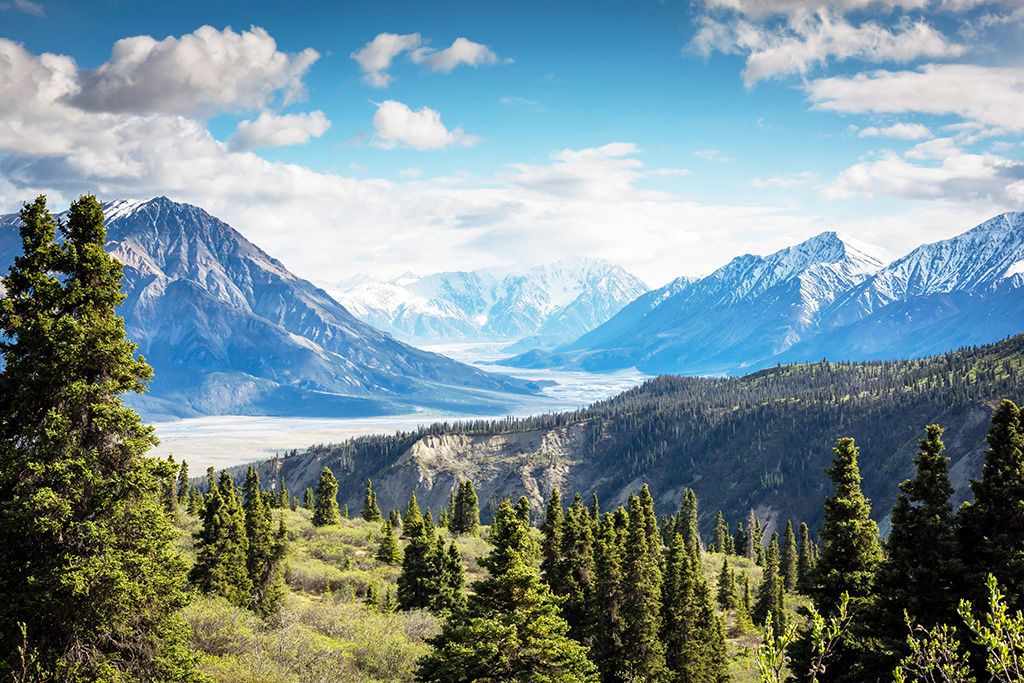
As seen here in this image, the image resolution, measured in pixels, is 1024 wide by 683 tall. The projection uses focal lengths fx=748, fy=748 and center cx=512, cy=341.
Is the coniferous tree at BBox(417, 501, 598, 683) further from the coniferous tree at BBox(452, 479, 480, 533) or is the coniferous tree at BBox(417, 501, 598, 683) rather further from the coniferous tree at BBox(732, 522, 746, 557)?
the coniferous tree at BBox(732, 522, 746, 557)

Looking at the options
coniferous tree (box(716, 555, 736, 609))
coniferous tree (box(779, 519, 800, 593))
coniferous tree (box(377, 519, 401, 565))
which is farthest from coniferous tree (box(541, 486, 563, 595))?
coniferous tree (box(779, 519, 800, 593))

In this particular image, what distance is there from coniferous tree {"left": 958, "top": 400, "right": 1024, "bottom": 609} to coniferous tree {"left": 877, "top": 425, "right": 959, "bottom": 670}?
2.56 ft

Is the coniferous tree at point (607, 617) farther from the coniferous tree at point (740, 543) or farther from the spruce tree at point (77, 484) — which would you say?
the coniferous tree at point (740, 543)

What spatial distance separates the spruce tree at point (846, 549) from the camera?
107 ft

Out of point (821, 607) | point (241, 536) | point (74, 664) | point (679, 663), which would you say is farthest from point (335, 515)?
point (74, 664)

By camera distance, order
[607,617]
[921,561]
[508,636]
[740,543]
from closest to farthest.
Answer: [508,636] → [921,561] → [607,617] → [740,543]

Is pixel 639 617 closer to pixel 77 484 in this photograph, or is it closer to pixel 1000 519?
pixel 1000 519

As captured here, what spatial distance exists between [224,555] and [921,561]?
147 feet

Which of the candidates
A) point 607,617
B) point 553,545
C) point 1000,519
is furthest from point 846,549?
point 553,545

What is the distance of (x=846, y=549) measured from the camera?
33281 mm

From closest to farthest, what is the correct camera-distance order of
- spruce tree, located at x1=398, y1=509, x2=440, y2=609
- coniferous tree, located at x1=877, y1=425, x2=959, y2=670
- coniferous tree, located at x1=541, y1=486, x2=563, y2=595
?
coniferous tree, located at x1=877, y1=425, x2=959, y2=670, coniferous tree, located at x1=541, y1=486, x2=563, y2=595, spruce tree, located at x1=398, y1=509, x2=440, y2=609

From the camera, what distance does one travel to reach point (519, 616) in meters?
27.0

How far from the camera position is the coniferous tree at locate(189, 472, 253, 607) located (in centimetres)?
5191

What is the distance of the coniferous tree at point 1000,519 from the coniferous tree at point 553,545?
75.9 feet
